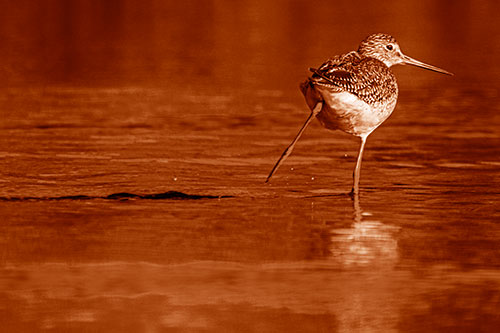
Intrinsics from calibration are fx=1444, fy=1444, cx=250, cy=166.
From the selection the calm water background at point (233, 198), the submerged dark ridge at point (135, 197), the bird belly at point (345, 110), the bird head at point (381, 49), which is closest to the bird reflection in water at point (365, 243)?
the calm water background at point (233, 198)

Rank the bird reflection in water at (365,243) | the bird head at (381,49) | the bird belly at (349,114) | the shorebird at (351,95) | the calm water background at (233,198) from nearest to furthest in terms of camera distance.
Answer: the calm water background at (233,198) < the bird reflection in water at (365,243) < the shorebird at (351,95) < the bird belly at (349,114) < the bird head at (381,49)

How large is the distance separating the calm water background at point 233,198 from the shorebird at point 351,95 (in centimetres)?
44

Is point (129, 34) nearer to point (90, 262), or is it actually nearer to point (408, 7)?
point (408, 7)

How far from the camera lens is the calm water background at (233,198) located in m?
7.29

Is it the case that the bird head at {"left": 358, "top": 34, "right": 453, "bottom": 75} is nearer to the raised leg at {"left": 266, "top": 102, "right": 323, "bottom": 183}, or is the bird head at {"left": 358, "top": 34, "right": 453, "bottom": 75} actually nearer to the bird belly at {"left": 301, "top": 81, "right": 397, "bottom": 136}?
the bird belly at {"left": 301, "top": 81, "right": 397, "bottom": 136}

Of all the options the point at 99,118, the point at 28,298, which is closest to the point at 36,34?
the point at 99,118

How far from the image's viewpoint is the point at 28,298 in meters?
7.34

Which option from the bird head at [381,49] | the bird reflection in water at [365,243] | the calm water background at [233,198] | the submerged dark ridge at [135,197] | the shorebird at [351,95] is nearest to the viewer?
the calm water background at [233,198]

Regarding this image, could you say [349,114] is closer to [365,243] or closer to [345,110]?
[345,110]

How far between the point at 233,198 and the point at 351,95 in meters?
1.12

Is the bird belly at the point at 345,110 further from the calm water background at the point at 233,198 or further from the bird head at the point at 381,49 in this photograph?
the bird head at the point at 381,49

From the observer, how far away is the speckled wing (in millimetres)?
9977

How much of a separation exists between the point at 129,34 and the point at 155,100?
643 cm

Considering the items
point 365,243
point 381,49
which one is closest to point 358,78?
point 381,49
